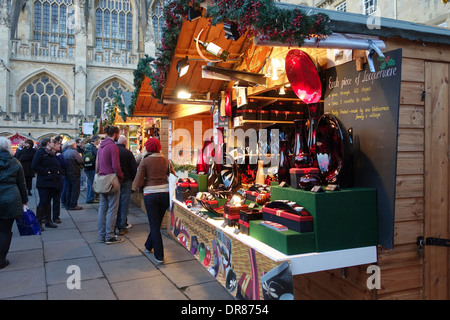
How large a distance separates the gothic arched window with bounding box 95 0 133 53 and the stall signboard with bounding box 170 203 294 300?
28.8 m

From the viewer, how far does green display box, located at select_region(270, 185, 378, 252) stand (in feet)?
7.17

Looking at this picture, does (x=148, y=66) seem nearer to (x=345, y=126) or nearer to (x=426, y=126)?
(x=345, y=126)

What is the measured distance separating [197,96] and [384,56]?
3350 mm

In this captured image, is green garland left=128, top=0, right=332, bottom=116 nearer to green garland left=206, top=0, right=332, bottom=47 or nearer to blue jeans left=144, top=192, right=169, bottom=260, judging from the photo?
green garland left=206, top=0, right=332, bottom=47

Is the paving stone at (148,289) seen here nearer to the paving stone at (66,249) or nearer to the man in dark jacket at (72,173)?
the paving stone at (66,249)

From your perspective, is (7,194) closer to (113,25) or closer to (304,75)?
(304,75)

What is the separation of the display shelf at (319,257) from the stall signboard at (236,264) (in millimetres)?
42

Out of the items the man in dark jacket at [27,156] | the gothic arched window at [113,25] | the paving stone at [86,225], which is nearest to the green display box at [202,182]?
the paving stone at [86,225]

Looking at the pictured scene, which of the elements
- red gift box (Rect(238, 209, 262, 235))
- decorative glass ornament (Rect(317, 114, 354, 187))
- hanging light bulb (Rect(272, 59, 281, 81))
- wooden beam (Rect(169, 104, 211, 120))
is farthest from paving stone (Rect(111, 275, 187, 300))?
wooden beam (Rect(169, 104, 211, 120))

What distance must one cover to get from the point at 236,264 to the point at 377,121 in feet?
5.25

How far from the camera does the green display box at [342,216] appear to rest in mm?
2186

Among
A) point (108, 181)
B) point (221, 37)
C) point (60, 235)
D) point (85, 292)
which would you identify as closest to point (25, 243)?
point (60, 235)

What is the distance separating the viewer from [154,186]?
4.20 m
